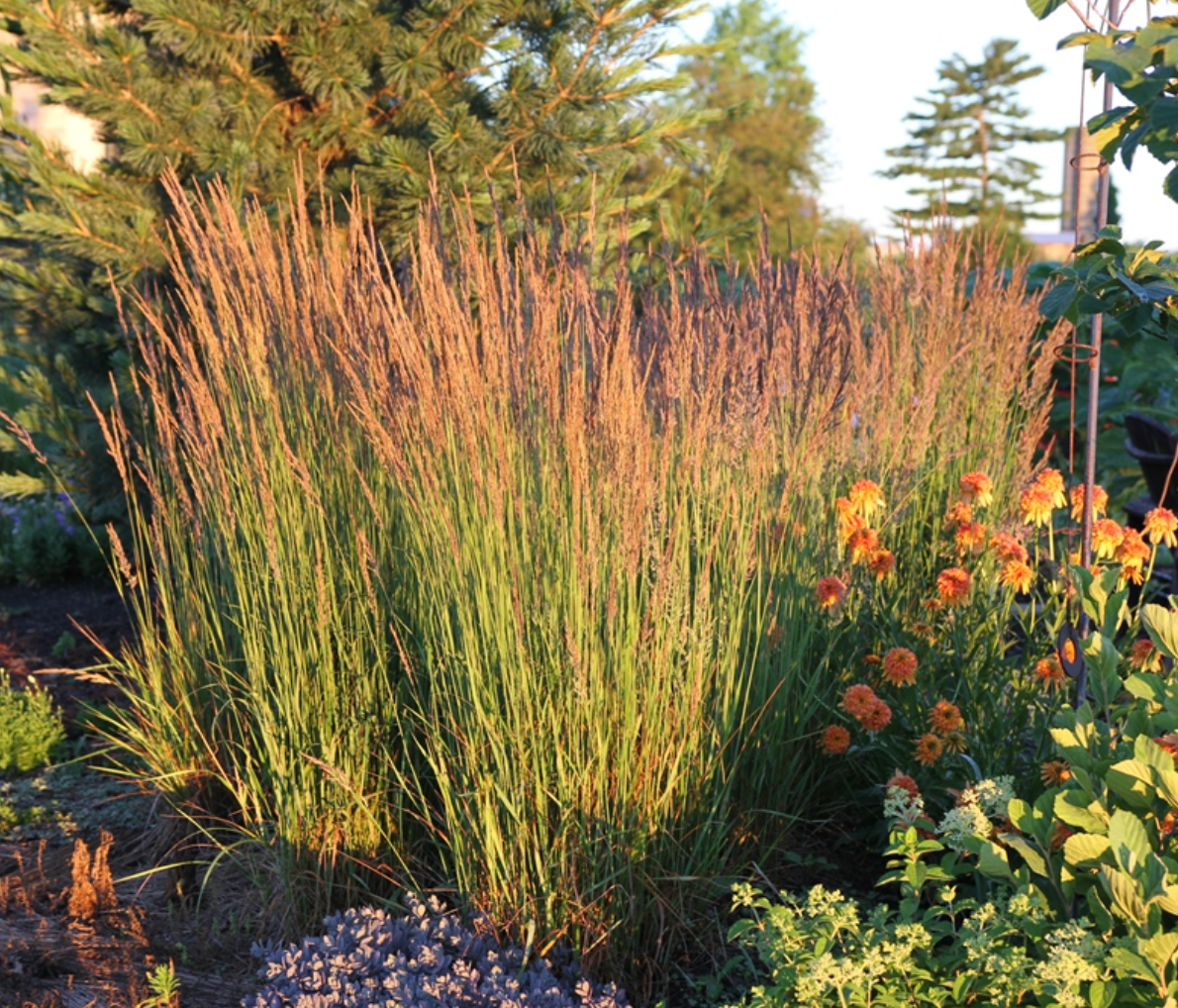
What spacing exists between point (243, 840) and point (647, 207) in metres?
4.33

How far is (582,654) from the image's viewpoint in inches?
87.7

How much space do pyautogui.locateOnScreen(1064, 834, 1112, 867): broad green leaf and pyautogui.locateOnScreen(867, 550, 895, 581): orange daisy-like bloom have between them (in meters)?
1.02

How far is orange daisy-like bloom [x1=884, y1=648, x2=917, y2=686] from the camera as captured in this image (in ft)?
8.41

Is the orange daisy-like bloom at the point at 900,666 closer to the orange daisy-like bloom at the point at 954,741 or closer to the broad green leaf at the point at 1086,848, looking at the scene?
the orange daisy-like bloom at the point at 954,741

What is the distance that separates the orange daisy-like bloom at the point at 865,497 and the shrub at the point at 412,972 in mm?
1319

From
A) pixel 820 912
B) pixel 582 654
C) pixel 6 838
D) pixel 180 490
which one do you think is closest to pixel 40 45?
pixel 180 490

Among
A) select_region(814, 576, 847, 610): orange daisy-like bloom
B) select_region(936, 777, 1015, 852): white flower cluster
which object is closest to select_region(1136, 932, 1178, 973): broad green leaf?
select_region(936, 777, 1015, 852): white flower cluster

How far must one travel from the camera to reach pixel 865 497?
2.90 metres

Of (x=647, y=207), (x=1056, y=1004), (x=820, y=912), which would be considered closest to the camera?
(x=1056, y=1004)

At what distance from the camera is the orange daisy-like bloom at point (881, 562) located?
9.12 ft

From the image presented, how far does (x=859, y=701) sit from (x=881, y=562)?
0.42m

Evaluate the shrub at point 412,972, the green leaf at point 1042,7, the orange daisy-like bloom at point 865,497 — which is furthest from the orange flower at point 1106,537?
the shrub at point 412,972

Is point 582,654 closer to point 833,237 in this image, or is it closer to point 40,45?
point 40,45

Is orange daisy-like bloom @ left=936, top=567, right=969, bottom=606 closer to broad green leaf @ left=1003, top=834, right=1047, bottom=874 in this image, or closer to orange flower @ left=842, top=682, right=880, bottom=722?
orange flower @ left=842, top=682, right=880, bottom=722
